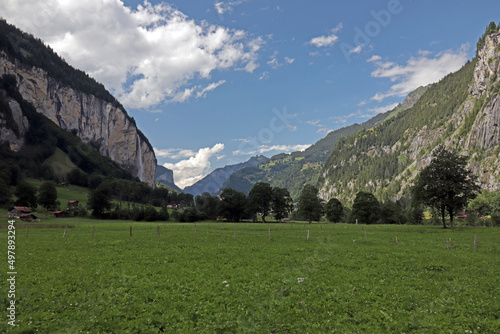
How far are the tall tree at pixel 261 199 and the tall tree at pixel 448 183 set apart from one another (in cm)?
7044

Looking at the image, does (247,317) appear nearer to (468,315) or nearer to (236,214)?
(468,315)

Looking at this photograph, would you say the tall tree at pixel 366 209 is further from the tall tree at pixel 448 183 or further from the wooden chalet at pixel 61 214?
the wooden chalet at pixel 61 214

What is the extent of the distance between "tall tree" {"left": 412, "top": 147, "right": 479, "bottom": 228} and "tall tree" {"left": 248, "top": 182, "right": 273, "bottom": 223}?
231 feet

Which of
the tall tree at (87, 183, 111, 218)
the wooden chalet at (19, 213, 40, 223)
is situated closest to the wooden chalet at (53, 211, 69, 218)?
the tall tree at (87, 183, 111, 218)

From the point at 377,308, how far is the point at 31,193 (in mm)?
153917

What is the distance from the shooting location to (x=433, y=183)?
197 ft

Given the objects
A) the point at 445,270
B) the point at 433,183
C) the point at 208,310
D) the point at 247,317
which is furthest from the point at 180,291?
the point at 433,183

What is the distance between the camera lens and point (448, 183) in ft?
193

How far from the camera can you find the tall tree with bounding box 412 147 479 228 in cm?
5847

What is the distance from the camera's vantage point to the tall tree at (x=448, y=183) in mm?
58469

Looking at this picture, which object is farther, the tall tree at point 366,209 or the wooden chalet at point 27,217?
the tall tree at point 366,209

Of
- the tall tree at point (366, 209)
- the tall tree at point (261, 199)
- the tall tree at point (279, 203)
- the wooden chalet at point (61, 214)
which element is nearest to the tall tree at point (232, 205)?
the tall tree at point (261, 199)

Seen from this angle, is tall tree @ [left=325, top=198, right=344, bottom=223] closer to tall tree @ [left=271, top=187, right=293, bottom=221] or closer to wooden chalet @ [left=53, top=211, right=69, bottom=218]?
tall tree @ [left=271, top=187, right=293, bottom=221]

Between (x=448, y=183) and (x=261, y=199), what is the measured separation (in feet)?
254
